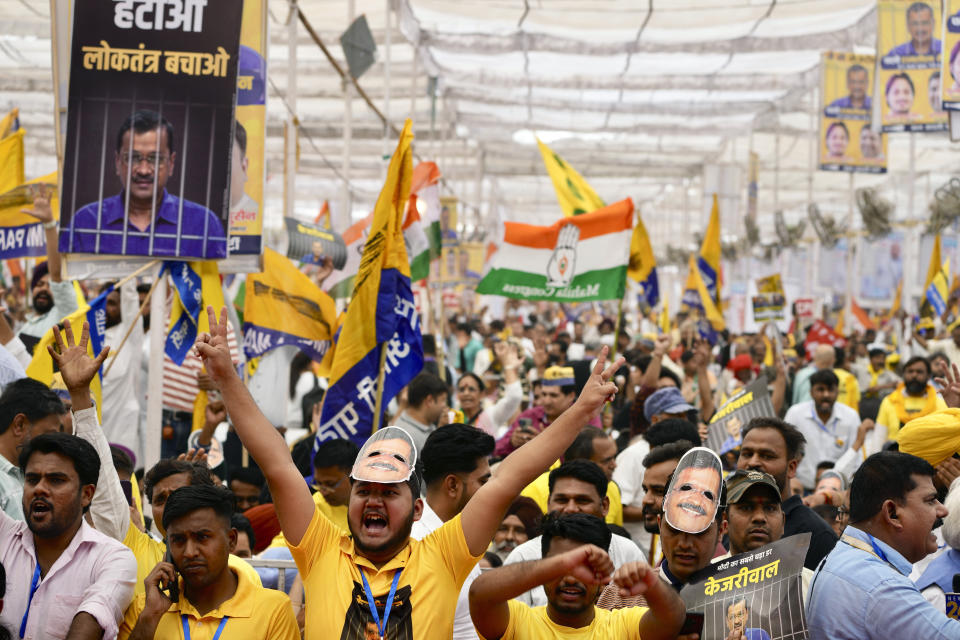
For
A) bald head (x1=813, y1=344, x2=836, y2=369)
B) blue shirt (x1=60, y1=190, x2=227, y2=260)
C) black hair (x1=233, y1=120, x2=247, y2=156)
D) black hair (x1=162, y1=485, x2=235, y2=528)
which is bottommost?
black hair (x1=162, y1=485, x2=235, y2=528)

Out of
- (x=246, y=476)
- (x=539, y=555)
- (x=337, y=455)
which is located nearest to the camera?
(x=539, y=555)

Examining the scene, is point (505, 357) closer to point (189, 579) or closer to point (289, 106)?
point (289, 106)

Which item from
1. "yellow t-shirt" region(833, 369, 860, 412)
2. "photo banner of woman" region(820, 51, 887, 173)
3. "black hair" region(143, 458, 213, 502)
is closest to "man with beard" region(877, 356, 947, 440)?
"yellow t-shirt" region(833, 369, 860, 412)

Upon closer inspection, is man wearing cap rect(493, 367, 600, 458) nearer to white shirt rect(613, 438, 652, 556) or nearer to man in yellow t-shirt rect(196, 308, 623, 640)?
white shirt rect(613, 438, 652, 556)

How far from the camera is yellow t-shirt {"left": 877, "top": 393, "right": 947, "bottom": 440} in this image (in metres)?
8.84

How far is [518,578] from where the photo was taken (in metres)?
3.18

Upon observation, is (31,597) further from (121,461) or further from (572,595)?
(572,595)

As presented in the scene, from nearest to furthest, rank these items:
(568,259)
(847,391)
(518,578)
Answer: (518,578), (568,259), (847,391)

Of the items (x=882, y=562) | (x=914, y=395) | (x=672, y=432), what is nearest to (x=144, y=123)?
(x=672, y=432)

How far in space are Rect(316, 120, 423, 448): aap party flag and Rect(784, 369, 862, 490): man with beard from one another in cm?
371

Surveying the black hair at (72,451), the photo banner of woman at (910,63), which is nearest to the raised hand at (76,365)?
the black hair at (72,451)

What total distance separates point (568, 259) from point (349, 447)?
16.1ft

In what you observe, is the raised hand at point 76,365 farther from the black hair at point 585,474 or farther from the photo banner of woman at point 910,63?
the photo banner of woman at point 910,63

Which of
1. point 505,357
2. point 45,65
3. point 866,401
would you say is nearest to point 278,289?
point 505,357
